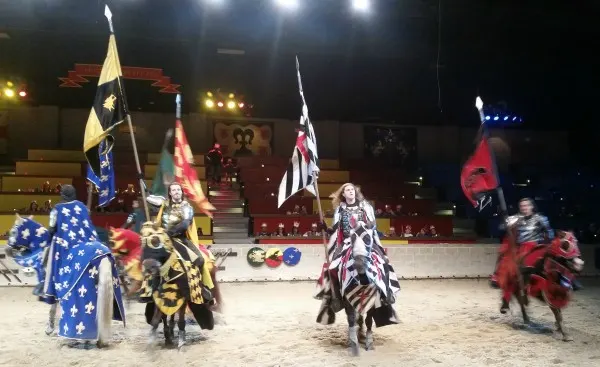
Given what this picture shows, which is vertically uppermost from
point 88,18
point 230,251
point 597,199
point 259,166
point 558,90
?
point 88,18

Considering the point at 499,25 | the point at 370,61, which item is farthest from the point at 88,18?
the point at 499,25

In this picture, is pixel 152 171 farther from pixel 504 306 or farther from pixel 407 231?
pixel 504 306

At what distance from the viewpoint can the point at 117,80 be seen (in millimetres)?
6020

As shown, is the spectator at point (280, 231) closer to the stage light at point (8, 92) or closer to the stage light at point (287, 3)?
the stage light at point (287, 3)

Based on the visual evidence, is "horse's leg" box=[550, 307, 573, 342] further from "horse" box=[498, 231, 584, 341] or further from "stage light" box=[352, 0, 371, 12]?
"stage light" box=[352, 0, 371, 12]

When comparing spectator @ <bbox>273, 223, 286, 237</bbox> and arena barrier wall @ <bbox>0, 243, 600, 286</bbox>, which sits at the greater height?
spectator @ <bbox>273, 223, 286, 237</bbox>

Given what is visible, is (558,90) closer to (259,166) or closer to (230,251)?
(259,166)

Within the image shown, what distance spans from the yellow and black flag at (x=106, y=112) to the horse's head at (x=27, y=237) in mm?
996

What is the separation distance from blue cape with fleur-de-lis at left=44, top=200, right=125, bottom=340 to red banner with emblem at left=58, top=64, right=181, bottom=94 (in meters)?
11.4

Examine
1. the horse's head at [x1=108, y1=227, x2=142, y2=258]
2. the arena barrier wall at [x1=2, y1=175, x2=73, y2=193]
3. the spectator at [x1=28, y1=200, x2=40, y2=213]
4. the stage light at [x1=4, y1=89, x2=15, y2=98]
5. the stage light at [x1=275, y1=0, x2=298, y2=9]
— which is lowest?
the horse's head at [x1=108, y1=227, x2=142, y2=258]

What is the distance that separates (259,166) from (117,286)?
12020 mm

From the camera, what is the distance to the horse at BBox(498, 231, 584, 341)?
224 inches

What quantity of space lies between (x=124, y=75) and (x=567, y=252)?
14.4 metres

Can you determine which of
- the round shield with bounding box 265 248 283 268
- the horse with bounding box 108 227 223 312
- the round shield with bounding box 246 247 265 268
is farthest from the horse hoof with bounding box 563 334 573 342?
the round shield with bounding box 246 247 265 268
